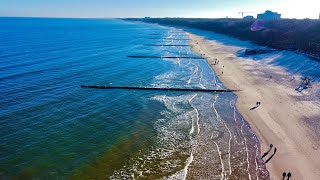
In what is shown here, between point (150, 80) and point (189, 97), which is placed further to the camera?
point (150, 80)

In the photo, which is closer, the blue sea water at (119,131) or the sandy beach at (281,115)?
the blue sea water at (119,131)

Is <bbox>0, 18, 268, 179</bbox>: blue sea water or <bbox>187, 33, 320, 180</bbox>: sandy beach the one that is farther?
<bbox>187, 33, 320, 180</bbox>: sandy beach

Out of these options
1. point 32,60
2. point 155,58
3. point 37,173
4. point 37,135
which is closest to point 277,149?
point 37,173

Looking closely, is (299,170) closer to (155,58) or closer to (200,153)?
(200,153)

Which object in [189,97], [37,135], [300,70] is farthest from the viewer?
[300,70]

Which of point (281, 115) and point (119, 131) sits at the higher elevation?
point (281, 115)

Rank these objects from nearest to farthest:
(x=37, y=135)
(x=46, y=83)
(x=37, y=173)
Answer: (x=37, y=173)
(x=37, y=135)
(x=46, y=83)

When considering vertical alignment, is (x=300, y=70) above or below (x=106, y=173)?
above

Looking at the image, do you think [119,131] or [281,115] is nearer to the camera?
[119,131]
